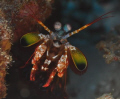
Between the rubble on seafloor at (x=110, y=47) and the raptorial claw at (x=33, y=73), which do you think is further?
the rubble on seafloor at (x=110, y=47)

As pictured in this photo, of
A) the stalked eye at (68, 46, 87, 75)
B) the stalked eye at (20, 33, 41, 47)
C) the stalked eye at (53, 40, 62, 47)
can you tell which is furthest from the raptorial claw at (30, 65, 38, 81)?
the stalked eye at (68, 46, 87, 75)

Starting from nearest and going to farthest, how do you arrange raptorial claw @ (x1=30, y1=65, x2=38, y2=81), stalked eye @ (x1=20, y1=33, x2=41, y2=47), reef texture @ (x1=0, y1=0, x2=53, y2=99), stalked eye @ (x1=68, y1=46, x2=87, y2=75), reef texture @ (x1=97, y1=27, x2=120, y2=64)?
reef texture @ (x1=0, y1=0, x2=53, y2=99), stalked eye @ (x1=68, y1=46, x2=87, y2=75), raptorial claw @ (x1=30, y1=65, x2=38, y2=81), stalked eye @ (x1=20, y1=33, x2=41, y2=47), reef texture @ (x1=97, y1=27, x2=120, y2=64)

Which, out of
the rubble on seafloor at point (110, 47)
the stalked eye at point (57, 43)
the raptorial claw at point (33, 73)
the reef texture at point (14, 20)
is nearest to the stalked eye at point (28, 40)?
the reef texture at point (14, 20)

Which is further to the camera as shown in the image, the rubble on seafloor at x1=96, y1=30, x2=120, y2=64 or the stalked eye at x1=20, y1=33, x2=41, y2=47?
the rubble on seafloor at x1=96, y1=30, x2=120, y2=64

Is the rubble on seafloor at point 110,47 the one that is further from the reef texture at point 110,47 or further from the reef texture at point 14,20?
the reef texture at point 14,20

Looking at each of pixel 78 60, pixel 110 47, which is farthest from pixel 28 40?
pixel 110 47

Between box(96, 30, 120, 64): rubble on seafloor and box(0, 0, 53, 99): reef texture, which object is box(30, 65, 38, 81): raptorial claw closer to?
box(0, 0, 53, 99): reef texture

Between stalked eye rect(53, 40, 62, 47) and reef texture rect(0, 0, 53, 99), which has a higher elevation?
reef texture rect(0, 0, 53, 99)

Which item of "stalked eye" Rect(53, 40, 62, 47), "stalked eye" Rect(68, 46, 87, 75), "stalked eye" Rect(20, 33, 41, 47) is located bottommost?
"stalked eye" Rect(68, 46, 87, 75)
